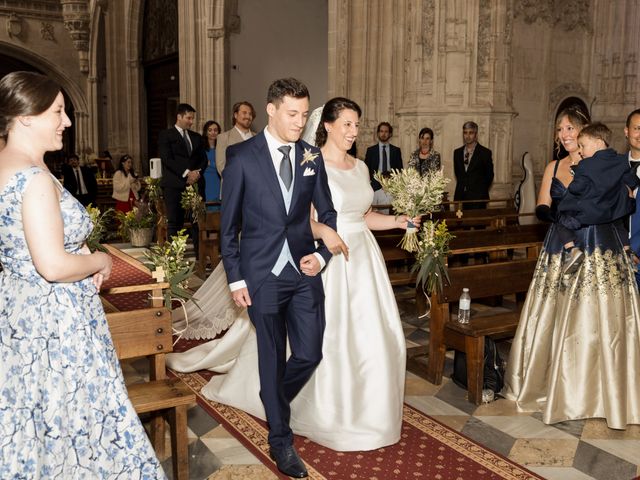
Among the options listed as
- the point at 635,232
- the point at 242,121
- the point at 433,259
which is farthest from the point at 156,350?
the point at 242,121

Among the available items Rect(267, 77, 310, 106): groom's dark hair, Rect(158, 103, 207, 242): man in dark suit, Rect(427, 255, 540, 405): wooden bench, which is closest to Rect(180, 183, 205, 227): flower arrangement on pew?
Rect(158, 103, 207, 242): man in dark suit

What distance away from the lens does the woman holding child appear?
13.2 feet

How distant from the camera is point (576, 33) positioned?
38.3 ft

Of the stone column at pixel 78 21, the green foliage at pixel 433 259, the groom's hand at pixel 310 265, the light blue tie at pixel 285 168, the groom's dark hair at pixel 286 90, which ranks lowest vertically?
the green foliage at pixel 433 259

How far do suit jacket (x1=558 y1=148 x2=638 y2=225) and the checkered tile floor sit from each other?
1.28 meters

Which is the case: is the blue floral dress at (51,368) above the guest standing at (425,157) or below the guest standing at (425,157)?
below

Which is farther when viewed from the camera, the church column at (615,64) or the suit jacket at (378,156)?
the church column at (615,64)

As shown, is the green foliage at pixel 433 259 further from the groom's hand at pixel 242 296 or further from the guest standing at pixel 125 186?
the guest standing at pixel 125 186

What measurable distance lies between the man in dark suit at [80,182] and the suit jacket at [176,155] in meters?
4.48

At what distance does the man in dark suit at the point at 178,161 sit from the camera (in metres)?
8.43

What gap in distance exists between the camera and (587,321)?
404 cm

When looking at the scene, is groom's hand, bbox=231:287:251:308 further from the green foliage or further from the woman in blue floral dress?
the green foliage

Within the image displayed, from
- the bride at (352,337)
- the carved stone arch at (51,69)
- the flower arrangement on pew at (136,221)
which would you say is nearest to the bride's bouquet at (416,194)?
the bride at (352,337)

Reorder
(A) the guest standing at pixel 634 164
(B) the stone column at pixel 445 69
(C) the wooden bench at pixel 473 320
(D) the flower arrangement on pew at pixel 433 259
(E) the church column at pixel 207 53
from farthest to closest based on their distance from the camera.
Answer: (E) the church column at pixel 207 53 < (B) the stone column at pixel 445 69 < (A) the guest standing at pixel 634 164 < (D) the flower arrangement on pew at pixel 433 259 < (C) the wooden bench at pixel 473 320
